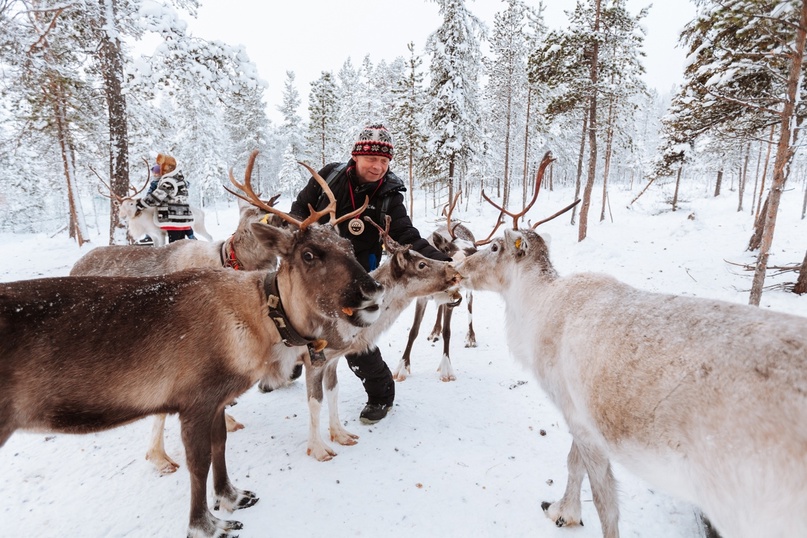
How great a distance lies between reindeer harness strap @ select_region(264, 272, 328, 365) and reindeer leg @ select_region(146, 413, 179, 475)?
1815 mm

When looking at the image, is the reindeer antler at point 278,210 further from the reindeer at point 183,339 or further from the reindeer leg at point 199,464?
the reindeer leg at point 199,464

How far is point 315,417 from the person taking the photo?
392 cm

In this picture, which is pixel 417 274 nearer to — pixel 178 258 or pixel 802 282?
pixel 178 258

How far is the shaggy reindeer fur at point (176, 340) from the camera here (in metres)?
2.20

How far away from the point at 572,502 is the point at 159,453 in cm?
388

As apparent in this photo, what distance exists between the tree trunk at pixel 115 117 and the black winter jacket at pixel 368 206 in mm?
9009

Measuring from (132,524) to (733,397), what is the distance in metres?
4.21

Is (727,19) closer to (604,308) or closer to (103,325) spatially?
(604,308)


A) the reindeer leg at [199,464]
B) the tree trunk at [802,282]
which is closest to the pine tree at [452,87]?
the tree trunk at [802,282]

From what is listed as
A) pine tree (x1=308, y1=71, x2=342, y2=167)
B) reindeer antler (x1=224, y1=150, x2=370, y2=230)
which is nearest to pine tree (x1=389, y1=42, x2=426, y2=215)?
pine tree (x1=308, y1=71, x2=342, y2=167)

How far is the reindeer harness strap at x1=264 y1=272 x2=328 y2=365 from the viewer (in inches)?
111

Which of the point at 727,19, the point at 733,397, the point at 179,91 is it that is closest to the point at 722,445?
the point at 733,397

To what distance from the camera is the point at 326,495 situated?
3.33 metres

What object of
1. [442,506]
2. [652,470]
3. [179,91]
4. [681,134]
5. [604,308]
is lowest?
[442,506]
